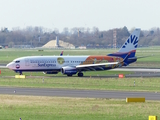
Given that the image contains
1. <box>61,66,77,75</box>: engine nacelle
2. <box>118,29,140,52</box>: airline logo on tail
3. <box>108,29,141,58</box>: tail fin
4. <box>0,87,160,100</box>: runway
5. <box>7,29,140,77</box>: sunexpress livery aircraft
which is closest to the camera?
<box>0,87,160,100</box>: runway

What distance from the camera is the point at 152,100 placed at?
3691 cm

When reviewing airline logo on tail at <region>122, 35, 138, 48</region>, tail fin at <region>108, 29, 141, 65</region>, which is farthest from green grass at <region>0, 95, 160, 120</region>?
airline logo on tail at <region>122, 35, 138, 48</region>

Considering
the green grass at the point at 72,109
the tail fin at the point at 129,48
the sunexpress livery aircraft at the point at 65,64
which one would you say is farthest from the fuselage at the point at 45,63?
the green grass at the point at 72,109

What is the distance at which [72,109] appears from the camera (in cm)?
3105

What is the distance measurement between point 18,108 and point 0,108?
1.49m

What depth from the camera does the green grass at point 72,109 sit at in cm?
2817

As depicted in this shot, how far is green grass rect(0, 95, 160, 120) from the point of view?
28.2m

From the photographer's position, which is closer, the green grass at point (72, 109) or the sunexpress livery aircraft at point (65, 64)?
the green grass at point (72, 109)

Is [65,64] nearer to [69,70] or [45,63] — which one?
[69,70]

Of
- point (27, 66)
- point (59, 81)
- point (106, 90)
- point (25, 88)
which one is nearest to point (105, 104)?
point (106, 90)

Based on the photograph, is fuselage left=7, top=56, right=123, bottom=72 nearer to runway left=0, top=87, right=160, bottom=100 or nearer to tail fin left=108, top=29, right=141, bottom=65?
tail fin left=108, top=29, right=141, bottom=65

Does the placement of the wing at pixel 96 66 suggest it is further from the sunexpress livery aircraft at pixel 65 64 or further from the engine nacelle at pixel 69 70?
the engine nacelle at pixel 69 70

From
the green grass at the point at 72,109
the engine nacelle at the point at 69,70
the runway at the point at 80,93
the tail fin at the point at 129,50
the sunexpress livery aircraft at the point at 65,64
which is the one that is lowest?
the runway at the point at 80,93

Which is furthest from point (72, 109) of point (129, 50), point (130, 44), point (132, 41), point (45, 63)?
point (132, 41)
